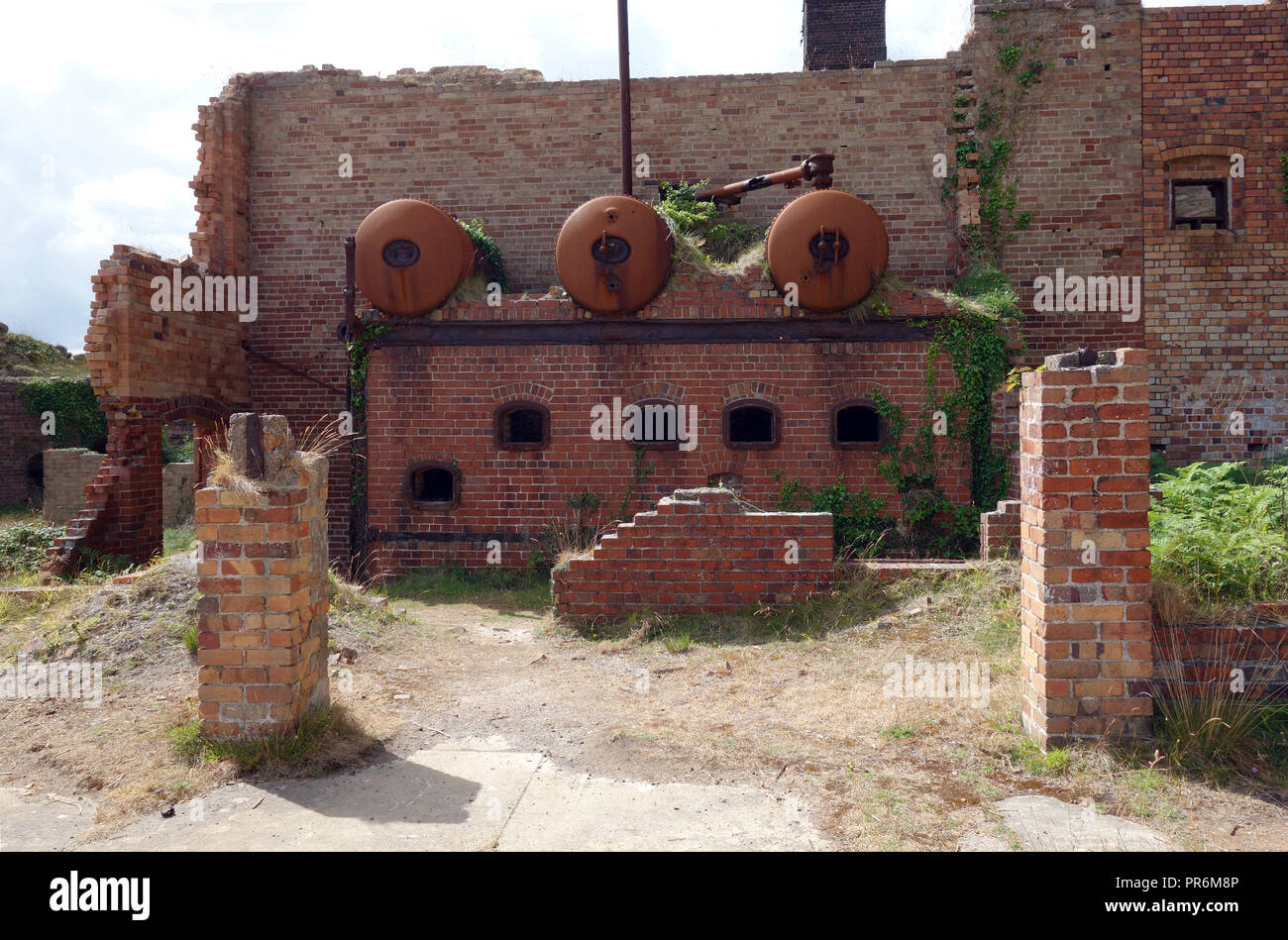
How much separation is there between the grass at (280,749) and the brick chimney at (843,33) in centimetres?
1501

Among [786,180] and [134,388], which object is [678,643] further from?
[134,388]

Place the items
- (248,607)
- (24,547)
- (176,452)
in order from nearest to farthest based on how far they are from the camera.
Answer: (248,607)
(24,547)
(176,452)

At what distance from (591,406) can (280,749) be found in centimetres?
568

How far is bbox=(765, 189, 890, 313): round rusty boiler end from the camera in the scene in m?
8.69

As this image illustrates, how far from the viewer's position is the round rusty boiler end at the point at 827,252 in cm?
869

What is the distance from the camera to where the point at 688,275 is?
9.05m

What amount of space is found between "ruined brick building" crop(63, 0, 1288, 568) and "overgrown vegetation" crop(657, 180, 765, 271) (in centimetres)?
74

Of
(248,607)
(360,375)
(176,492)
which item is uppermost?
(360,375)

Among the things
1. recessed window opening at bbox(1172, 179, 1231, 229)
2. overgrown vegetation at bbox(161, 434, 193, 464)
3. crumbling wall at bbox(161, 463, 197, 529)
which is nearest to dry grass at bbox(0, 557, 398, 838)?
crumbling wall at bbox(161, 463, 197, 529)

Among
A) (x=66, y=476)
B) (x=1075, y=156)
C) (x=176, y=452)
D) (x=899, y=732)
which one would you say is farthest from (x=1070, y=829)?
(x=176, y=452)

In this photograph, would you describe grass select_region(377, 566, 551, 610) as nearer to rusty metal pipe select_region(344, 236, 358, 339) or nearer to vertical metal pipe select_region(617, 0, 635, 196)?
rusty metal pipe select_region(344, 236, 358, 339)

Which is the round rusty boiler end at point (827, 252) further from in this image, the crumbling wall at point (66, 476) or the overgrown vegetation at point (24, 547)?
the crumbling wall at point (66, 476)

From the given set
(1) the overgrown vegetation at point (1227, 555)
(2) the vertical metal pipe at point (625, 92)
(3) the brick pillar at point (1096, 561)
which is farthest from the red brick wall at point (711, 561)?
(2) the vertical metal pipe at point (625, 92)
